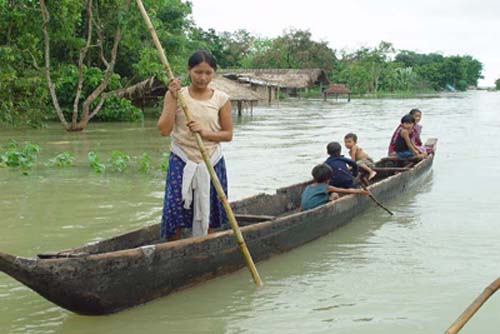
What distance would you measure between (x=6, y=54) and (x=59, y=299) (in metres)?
9.14

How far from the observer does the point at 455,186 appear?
9.11m

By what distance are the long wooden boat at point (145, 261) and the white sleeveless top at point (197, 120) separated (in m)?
0.57

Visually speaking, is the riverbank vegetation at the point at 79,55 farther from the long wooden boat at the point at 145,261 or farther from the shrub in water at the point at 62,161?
the long wooden boat at the point at 145,261

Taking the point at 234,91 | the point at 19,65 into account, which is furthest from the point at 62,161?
the point at 234,91

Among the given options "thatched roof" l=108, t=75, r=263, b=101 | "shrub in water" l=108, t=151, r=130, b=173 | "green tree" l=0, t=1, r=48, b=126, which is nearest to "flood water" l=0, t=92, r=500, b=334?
"shrub in water" l=108, t=151, r=130, b=173

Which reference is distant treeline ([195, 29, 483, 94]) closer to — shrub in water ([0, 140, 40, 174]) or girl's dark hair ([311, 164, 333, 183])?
shrub in water ([0, 140, 40, 174])

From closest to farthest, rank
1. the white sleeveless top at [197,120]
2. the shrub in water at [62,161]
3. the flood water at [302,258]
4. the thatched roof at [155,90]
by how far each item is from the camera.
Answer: the flood water at [302,258]
the white sleeveless top at [197,120]
the shrub in water at [62,161]
the thatched roof at [155,90]

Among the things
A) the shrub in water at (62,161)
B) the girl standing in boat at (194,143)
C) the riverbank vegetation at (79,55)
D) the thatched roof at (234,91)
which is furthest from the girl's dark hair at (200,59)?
the thatched roof at (234,91)

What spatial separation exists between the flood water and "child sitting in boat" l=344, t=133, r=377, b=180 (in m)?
0.45

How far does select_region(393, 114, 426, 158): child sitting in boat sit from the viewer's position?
29.5ft

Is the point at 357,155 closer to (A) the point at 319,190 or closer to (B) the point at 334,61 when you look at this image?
(A) the point at 319,190

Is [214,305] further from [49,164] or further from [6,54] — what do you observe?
[6,54]

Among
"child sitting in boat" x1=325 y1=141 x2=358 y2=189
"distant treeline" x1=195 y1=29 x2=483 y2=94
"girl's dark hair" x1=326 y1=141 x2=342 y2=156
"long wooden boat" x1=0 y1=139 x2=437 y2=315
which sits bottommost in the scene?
"long wooden boat" x1=0 y1=139 x2=437 y2=315

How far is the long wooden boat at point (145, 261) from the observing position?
10.6 feet
